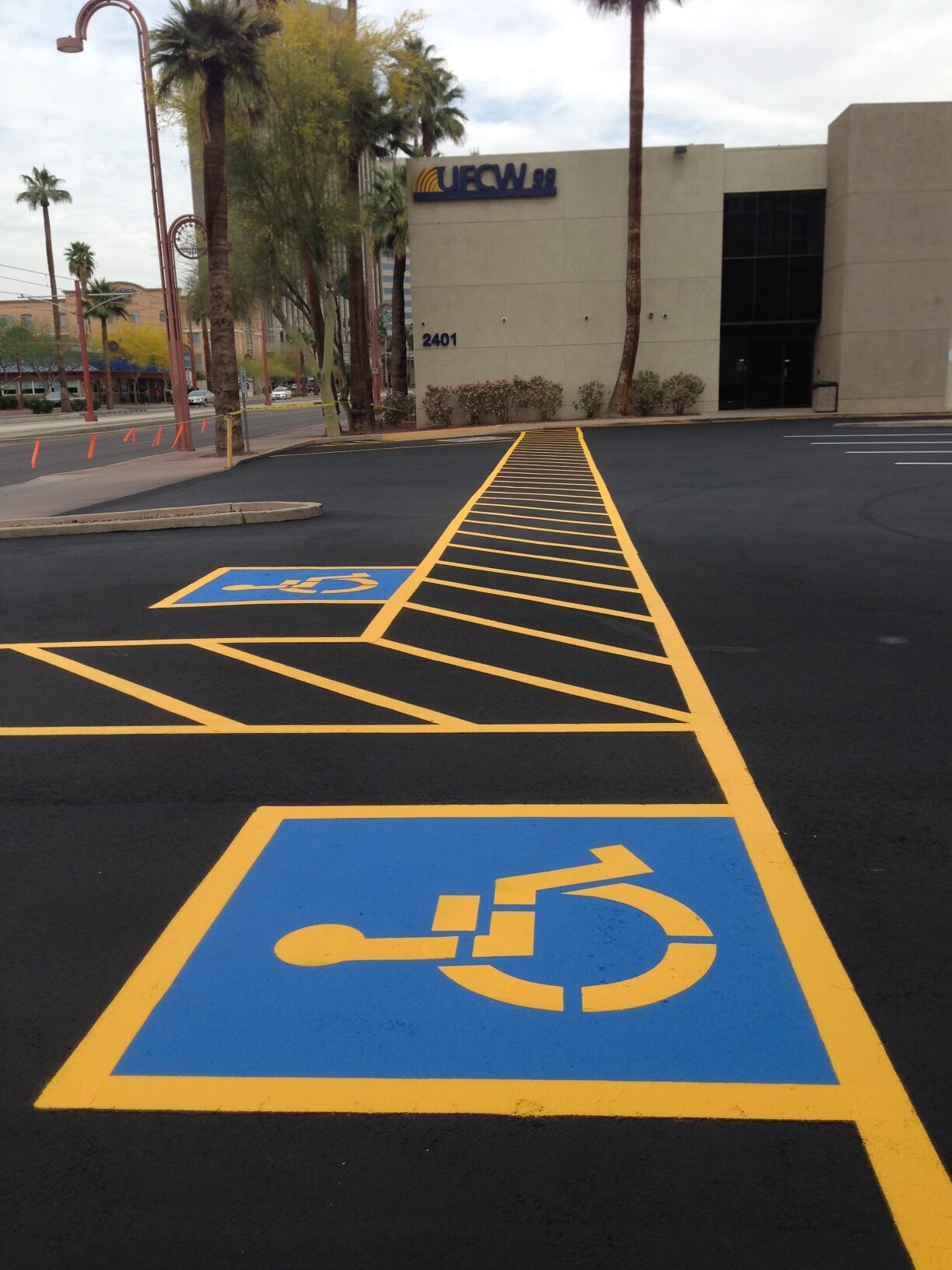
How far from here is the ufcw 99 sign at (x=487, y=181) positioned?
115 feet

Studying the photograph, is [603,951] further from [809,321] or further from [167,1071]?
[809,321]

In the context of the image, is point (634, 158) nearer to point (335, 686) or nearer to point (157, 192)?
point (157, 192)

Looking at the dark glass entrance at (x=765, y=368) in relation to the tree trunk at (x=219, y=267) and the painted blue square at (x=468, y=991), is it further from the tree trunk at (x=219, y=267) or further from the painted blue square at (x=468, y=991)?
the painted blue square at (x=468, y=991)

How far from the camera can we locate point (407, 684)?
22.3 feet

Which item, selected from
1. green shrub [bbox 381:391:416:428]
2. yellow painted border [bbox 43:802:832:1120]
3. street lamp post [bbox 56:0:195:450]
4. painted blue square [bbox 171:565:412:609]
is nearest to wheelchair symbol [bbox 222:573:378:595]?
painted blue square [bbox 171:565:412:609]

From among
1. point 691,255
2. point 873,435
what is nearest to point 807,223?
point 691,255

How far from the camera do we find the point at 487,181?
35.4m

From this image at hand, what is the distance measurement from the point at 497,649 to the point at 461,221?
31338 millimetres

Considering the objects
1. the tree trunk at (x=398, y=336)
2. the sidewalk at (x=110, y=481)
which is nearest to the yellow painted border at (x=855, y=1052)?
the sidewalk at (x=110, y=481)

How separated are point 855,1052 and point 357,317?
33.2 metres

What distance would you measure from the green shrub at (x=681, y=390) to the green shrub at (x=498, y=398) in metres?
5.39

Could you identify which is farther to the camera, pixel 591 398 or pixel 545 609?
pixel 591 398

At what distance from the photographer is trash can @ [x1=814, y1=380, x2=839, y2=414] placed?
117ft

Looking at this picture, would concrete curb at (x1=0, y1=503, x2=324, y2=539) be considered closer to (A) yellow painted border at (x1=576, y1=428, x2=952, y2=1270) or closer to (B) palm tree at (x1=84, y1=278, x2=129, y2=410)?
(A) yellow painted border at (x1=576, y1=428, x2=952, y2=1270)
